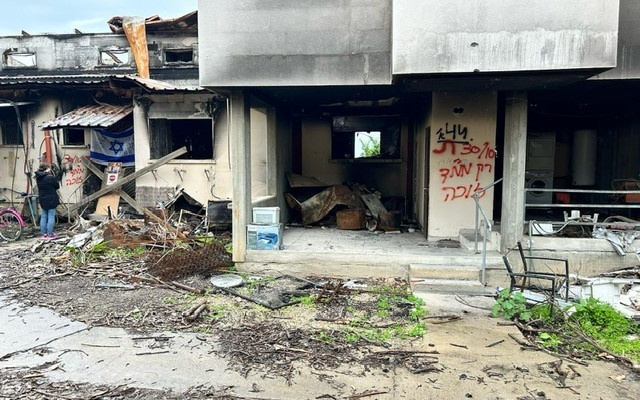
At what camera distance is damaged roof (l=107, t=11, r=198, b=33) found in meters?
14.7

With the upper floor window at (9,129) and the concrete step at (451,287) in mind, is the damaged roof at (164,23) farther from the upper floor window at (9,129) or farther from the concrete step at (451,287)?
the concrete step at (451,287)

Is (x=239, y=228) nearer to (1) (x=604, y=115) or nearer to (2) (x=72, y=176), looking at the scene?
(2) (x=72, y=176)

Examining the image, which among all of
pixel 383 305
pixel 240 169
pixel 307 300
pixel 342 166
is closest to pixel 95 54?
pixel 342 166

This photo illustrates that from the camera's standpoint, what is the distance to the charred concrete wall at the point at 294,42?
20.1ft

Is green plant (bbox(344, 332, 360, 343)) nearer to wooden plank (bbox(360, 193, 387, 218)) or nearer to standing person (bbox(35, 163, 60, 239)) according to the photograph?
wooden plank (bbox(360, 193, 387, 218))

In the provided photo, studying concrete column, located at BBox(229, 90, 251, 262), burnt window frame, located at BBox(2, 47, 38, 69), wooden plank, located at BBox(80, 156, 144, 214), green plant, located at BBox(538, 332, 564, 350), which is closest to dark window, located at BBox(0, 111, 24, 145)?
wooden plank, located at BBox(80, 156, 144, 214)

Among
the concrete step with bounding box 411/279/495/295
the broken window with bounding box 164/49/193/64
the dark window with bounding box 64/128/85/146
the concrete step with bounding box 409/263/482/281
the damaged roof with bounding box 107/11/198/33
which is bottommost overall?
the concrete step with bounding box 411/279/495/295

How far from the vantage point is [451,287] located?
6297 mm

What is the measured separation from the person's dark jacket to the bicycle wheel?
0.91 m

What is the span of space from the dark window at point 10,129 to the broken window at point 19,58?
485 cm

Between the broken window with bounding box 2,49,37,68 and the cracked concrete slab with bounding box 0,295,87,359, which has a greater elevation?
the broken window with bounding box 2,49,37,68

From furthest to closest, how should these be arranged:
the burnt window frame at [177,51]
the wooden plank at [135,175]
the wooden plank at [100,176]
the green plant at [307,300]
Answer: the burnt window frame at [177,51] < the wooden plank at [100,176] < the wooden plank at [135,175] < the green plant at [307,300]

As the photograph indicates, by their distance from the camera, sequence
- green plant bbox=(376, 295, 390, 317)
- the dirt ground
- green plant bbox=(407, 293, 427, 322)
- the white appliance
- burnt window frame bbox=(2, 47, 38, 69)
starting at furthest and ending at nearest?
burnt window frame bbox=(2, 47, 38, 69) < the white appliance < green plant bbox=(376, 295, 390, 317) < green plant bbox=(407, 293, 427, 322) < the dirt ground

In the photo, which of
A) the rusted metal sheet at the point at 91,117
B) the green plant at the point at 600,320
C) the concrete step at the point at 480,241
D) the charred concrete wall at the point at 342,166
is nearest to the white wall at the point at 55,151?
the rusted metal sheet at the point at 91,117
